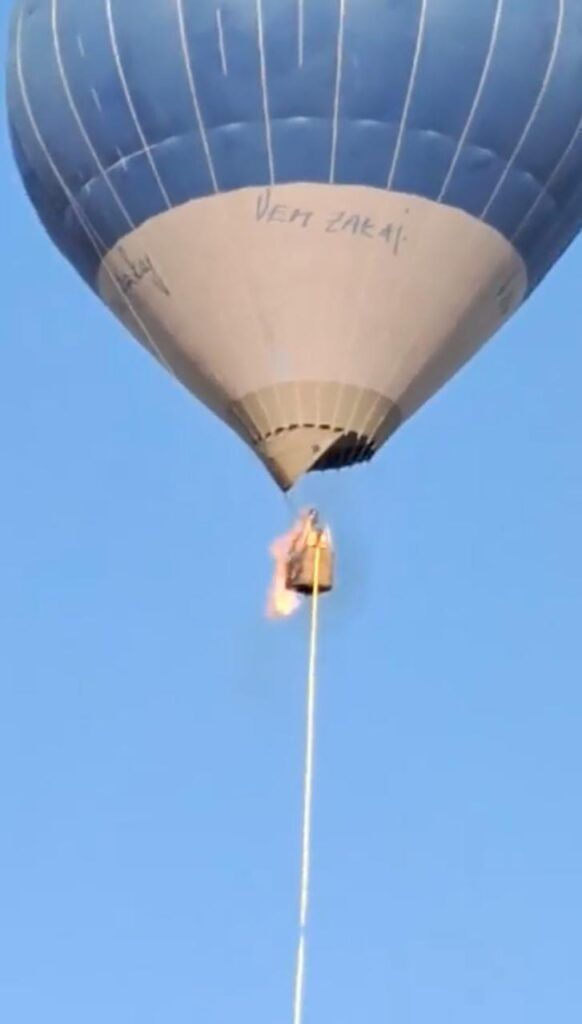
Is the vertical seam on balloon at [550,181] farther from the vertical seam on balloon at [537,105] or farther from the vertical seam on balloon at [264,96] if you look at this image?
the vertical seam on balloon at [264,96]

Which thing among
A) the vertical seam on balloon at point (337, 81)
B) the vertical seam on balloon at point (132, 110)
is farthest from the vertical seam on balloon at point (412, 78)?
the vertical seam on balloon at point (132, 110)

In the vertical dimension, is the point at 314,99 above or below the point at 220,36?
below

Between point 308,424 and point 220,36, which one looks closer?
point 220,36

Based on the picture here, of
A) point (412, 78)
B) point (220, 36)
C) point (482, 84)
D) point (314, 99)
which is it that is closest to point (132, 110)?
point (220, 36)

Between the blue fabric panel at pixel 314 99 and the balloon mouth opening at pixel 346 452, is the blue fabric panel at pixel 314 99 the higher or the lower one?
the higher one

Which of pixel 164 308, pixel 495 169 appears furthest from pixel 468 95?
pixel 164 308

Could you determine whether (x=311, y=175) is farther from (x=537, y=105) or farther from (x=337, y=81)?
(x=537, y=105)
